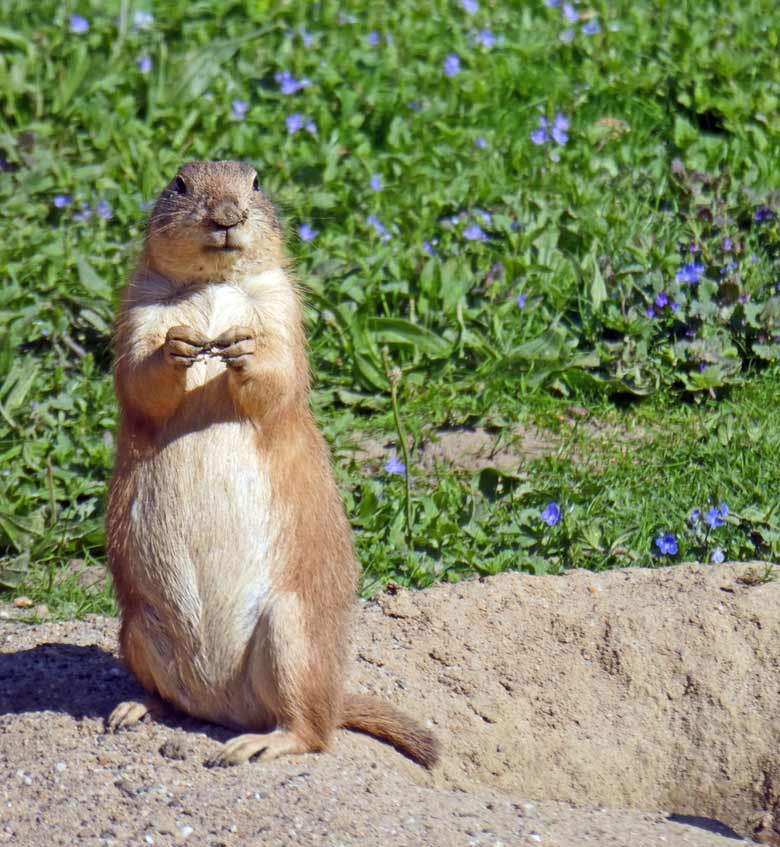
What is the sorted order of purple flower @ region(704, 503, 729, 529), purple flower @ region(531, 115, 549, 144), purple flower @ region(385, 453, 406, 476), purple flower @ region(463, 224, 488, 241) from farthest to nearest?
purple flower @ region(531, 115, 549, 144)
purple flower @ region(463, 224, 488, 241)
purple flower @ region(385, 453, 406, 476)
purple flower @ region(704, 503, 729, 529)

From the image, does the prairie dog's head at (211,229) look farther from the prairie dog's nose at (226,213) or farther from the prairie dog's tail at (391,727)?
the prairie dog's tail at (391,727)

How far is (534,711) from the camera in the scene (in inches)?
186

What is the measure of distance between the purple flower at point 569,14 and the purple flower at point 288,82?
5.38ft

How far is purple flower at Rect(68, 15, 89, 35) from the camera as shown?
8.01m

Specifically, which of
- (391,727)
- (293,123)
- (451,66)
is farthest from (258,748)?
(451,66)

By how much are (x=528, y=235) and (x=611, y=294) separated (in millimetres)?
523

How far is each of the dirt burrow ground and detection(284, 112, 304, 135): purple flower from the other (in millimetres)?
3246

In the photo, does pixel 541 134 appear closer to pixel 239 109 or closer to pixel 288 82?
pixel 288 82

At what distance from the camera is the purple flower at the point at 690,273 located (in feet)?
21.0

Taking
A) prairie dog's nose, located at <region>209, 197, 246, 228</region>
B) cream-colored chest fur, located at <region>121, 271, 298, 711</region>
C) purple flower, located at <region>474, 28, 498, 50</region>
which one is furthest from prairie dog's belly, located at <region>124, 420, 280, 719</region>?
purple flower, located at <region>474, 28, 498, 50</region>

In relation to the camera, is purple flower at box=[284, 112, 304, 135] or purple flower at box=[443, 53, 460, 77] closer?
purple flower at box=[284, 112, 304, 135]

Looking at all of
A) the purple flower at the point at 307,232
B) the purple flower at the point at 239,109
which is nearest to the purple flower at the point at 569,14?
the purple flower at the point at 239,109

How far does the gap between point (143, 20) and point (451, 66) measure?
173 centimetres

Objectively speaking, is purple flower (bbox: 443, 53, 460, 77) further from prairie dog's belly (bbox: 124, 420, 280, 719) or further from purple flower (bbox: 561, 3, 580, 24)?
prairie dog's belly (bbox: 124, 420, 280, 719)
